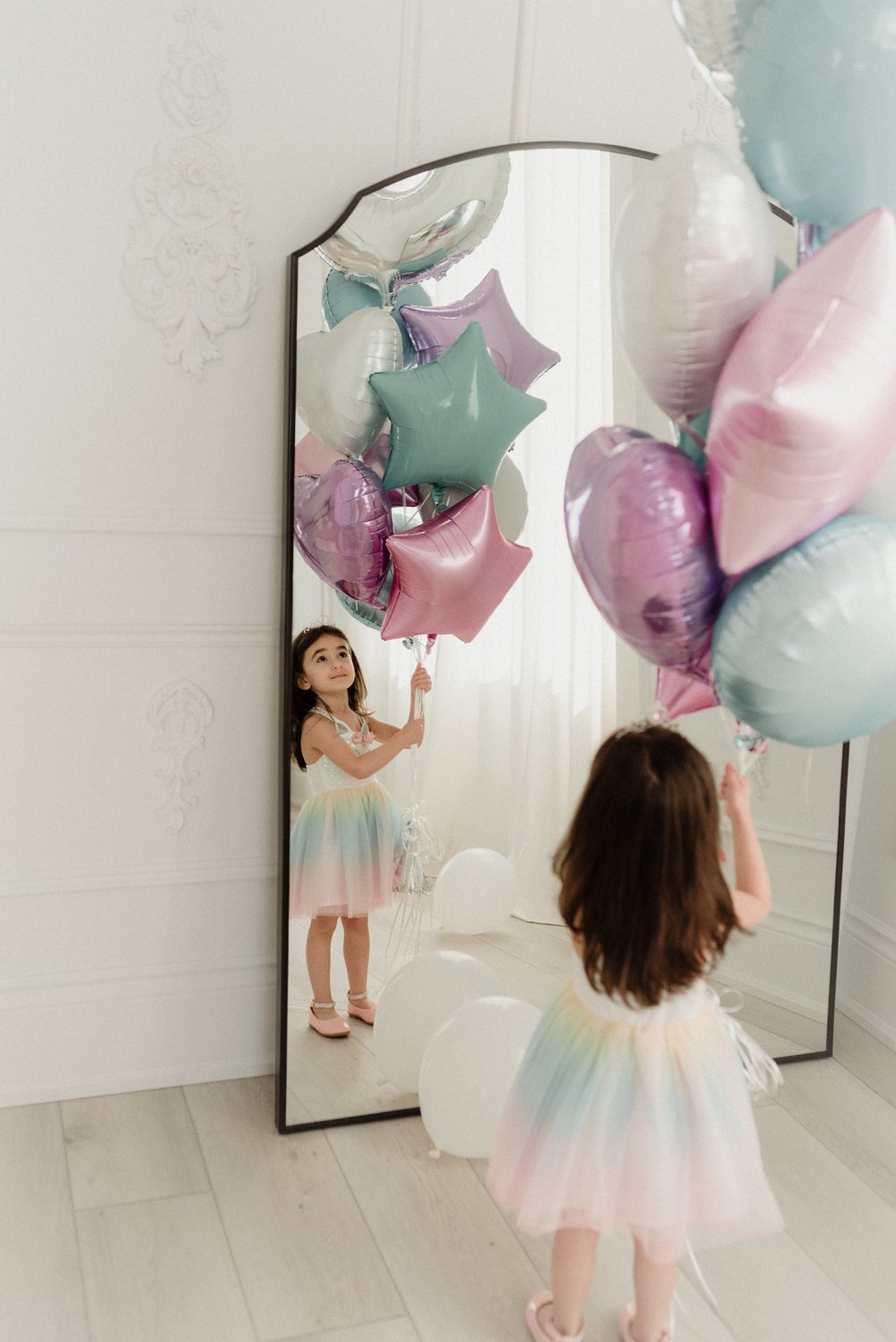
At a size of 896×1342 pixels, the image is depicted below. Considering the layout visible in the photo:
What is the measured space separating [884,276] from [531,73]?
3.55 feet

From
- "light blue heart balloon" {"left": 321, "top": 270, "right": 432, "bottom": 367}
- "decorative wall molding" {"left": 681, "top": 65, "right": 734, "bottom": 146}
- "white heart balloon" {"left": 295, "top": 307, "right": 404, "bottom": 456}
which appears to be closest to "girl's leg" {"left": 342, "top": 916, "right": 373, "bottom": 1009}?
"white heart balloon" {"left": 295, "top": 307, "right": 404, "bottom": 456}

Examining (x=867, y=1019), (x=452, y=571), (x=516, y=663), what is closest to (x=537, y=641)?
(x=516, y=663)

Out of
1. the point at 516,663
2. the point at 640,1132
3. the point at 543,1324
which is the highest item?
the point at 516,663

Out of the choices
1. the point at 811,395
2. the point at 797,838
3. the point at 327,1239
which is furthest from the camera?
the point at 797,838

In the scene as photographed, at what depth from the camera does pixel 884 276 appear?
4.17 feet

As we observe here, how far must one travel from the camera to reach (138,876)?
2170 millimetres

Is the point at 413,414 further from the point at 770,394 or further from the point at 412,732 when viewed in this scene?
the point at 770,394

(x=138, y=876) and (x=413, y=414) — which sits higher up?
(x=413, y=414)

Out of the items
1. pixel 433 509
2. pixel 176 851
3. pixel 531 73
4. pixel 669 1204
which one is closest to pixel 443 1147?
pixel 669 1204

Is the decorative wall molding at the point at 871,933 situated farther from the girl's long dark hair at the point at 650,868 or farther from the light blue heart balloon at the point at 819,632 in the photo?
the light blue heart balloon at the point at 819,632

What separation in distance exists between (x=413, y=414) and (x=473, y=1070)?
3.35 ft

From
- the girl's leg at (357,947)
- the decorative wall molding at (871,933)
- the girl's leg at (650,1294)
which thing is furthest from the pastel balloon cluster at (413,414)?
the decorative wall molding at (871,933)

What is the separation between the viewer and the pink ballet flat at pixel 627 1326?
160 centimetres

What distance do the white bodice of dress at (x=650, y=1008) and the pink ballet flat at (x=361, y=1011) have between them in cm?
67
